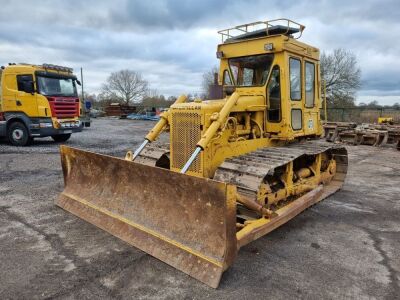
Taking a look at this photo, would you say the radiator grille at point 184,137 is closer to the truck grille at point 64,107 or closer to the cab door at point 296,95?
the cab door at point 296,95

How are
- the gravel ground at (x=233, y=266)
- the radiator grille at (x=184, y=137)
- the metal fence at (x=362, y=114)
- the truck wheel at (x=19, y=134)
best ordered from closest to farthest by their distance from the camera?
the gravel ground at (x=233, y=266), the radiator grille at (x=184, y=137), the truck wheel at (x=19, y=134), the metal fence at (x=362, y=114)

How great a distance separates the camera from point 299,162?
20.7 ft

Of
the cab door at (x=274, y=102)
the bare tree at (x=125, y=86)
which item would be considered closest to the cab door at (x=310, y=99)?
the cab door at (x=274, y=102)

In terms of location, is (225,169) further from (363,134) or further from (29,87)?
(363,134)

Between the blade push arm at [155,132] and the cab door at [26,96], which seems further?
the cab door at [26,96]

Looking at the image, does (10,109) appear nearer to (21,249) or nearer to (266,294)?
(21,249)

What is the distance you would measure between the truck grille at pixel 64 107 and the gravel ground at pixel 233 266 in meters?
7.73

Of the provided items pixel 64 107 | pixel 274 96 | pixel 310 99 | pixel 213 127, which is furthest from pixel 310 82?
pixel 64 107

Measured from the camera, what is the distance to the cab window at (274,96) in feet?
19.2

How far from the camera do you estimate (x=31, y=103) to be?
42.2 feet

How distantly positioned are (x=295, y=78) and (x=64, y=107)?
10334 millimetres

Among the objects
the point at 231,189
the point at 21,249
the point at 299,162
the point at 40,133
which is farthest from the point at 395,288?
the point at 40,133

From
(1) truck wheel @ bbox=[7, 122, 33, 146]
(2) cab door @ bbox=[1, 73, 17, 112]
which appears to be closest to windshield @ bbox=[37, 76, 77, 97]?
(2) cab door @ bbox=[1, 73, 17, 112]

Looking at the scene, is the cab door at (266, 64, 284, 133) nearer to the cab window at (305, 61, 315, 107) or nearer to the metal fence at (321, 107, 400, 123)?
the cab window at (305, 61, 315, 107)
